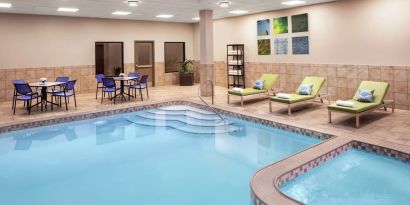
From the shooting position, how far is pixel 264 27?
37.8 feet

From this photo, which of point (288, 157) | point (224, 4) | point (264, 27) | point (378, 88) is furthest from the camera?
point (264, 27)

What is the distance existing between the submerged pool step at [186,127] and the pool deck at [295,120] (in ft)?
2.70

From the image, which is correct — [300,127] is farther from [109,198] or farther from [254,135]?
[109,198]

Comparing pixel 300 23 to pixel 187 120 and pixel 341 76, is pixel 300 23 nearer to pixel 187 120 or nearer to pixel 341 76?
pixel 341 76

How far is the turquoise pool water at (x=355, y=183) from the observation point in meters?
→ 3.89

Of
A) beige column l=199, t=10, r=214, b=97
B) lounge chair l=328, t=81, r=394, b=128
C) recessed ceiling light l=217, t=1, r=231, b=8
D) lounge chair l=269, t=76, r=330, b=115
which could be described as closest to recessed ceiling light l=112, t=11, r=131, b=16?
beige column l=199, t=10, r=214, b=97

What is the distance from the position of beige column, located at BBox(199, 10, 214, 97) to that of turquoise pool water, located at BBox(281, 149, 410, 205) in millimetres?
6403

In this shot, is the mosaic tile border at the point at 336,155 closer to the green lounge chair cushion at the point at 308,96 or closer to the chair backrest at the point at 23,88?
the green lounge chair cushion at the point at 308,96

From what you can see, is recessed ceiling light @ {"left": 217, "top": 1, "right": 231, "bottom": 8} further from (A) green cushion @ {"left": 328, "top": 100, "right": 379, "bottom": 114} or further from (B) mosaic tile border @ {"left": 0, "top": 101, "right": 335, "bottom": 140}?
(A) green cushion @ {"left": 328, "top": 100, "right": 379, "bottom": 114}

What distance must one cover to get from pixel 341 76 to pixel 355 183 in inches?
223

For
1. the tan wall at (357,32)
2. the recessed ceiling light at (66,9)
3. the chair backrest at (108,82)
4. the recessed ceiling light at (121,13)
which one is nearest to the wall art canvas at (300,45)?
the tan wall at (357,32)

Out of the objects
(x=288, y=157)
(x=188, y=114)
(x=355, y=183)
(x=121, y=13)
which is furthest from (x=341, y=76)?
(x=121, y=13)

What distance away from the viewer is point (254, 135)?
22.9 ft

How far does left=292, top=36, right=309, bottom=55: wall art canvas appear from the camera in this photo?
10.2m
